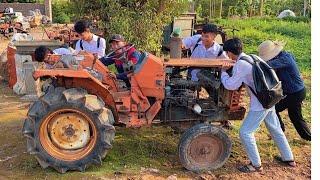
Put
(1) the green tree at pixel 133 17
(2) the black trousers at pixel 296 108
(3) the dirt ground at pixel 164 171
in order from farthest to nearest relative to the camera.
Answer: (1) the green tree at pixel 133 17
(2) the black trousers at pixel 296 108
(3) the dirt ground at pixel 164 171

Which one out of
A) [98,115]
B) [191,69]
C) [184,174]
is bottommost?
[184,174]

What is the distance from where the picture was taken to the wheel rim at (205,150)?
521cm

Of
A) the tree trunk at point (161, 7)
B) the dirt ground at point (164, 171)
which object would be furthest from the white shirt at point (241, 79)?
the tree trunk at point (161, 7)

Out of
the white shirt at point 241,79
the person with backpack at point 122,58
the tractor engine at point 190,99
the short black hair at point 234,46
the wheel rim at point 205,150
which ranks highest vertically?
the short black hair at point 234,46

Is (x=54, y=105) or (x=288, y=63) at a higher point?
(x=288, y=63)

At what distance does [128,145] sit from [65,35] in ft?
20.6

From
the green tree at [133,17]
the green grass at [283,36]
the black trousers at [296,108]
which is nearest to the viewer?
the black trousers at [296,108]

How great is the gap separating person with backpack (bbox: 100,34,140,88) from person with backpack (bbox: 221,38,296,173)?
3.99 ft

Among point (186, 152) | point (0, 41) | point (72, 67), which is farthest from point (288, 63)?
point (0, 41)

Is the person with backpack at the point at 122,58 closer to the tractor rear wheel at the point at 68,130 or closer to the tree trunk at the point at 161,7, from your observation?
the tractor rear wheel at the point at 68,130

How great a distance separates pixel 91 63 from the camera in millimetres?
5449

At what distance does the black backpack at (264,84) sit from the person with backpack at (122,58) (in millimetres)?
1484

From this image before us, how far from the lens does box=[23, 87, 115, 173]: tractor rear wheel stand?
4980 millimetres

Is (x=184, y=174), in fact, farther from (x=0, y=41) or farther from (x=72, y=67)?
(x=0, y=41)
